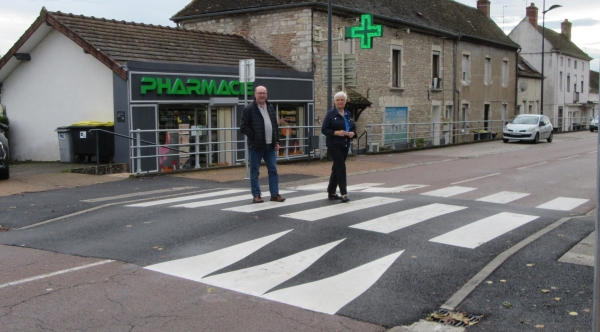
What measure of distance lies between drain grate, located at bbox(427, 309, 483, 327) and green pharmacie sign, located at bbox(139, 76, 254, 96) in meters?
13.1

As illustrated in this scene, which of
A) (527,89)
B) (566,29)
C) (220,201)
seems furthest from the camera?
(566,29)

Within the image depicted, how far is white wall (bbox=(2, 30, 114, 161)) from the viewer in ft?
57.9

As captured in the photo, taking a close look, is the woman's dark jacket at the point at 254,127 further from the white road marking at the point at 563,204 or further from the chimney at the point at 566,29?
the chimney at the point at 566,29

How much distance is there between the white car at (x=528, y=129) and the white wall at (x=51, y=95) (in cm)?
2121

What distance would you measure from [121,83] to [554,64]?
1894 inches

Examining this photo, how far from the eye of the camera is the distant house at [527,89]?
145 ft

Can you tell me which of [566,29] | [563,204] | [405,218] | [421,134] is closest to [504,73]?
[421,134]

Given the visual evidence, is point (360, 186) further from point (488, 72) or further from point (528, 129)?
point (488, 72)

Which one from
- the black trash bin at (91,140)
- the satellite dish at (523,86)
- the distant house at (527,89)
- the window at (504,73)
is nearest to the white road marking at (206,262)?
the black trash bin at (91,140)

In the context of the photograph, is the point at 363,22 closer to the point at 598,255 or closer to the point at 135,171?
the point at 135,171

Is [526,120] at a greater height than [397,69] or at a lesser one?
lesser

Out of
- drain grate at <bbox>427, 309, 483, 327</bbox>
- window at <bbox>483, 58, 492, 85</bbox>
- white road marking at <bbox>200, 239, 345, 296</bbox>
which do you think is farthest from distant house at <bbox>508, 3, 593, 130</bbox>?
drain grate at <bbox>427, 309, 483, 327</bbox>

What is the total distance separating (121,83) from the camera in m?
16.6

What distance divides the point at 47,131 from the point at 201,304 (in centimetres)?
1620
